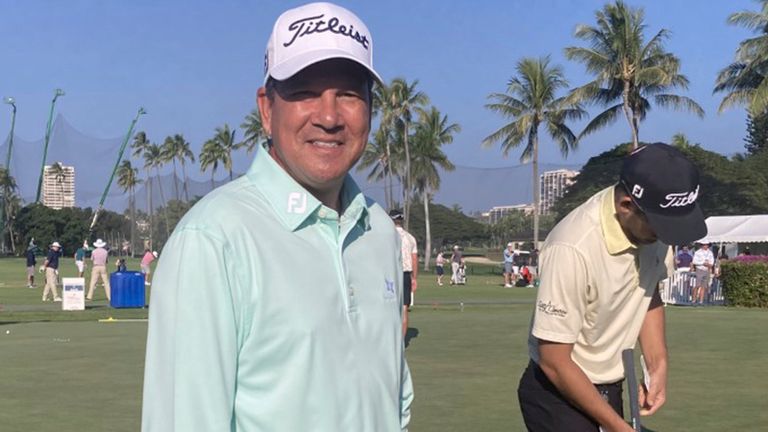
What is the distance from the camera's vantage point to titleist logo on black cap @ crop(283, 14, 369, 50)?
2301mm

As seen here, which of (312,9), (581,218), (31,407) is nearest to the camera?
(312,9)

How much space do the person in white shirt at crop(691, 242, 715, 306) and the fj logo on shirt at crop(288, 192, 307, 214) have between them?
27.9 metres

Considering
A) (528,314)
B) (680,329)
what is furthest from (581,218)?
(528,314)

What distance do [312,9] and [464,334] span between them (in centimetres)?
1482

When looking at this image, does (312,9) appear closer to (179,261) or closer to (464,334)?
(179,261)

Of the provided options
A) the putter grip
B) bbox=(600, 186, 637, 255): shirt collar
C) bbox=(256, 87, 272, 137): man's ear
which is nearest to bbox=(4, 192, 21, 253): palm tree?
bbox=(600, 186, 637, 255): shirt collar

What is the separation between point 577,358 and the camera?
3994 mm

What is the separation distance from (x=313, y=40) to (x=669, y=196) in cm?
171

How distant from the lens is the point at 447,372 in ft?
38.9

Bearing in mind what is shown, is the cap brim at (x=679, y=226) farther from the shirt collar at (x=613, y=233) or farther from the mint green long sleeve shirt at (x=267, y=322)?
the mint green long sleeve shirt at (x=267, y=322)

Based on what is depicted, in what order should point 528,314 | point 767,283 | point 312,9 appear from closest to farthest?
point 312,9, point 528,314, point 767,283

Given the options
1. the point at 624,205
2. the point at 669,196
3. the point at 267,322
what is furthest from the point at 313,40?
the point at 624,205

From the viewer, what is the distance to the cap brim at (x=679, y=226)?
3467 millimetres

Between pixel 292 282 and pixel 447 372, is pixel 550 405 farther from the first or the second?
pixel 447 372
